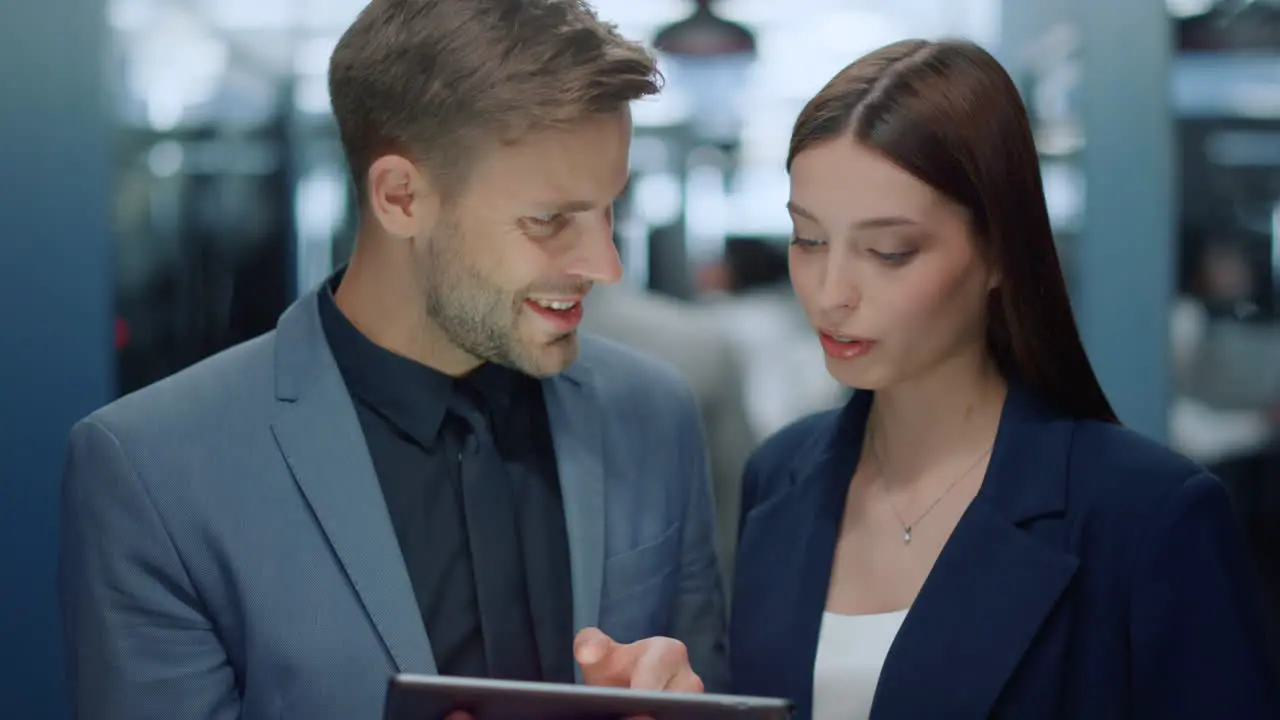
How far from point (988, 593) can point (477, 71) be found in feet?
3.24

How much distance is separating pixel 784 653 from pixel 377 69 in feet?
3.32

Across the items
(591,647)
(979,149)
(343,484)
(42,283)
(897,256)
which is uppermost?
(979,149)

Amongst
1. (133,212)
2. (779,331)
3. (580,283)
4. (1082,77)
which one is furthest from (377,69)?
(779,331)

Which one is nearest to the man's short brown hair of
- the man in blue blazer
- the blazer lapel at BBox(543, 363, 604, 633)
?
the man in blue blazer

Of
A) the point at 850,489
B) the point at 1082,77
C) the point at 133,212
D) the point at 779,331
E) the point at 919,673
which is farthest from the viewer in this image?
the point at 779,331

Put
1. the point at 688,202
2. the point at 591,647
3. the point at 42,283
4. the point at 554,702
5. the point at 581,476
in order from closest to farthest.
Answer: the point at 554,702
the point at 591,647
the point at 581,476
the point at 42,283
the point at 688,202

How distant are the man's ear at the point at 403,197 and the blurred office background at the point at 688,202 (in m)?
0.39

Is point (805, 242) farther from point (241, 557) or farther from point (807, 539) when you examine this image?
point (241, 557)

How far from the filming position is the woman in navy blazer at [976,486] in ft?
4.98

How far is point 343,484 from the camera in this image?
1657mm

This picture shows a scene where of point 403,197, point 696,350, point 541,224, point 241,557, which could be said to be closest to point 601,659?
point 241,557

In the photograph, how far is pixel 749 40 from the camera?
5449mm

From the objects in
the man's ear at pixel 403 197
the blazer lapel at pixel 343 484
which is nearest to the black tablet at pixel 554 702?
the blazer lapel at pixel 343 484

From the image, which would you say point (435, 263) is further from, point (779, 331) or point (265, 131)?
point (779, 331)
